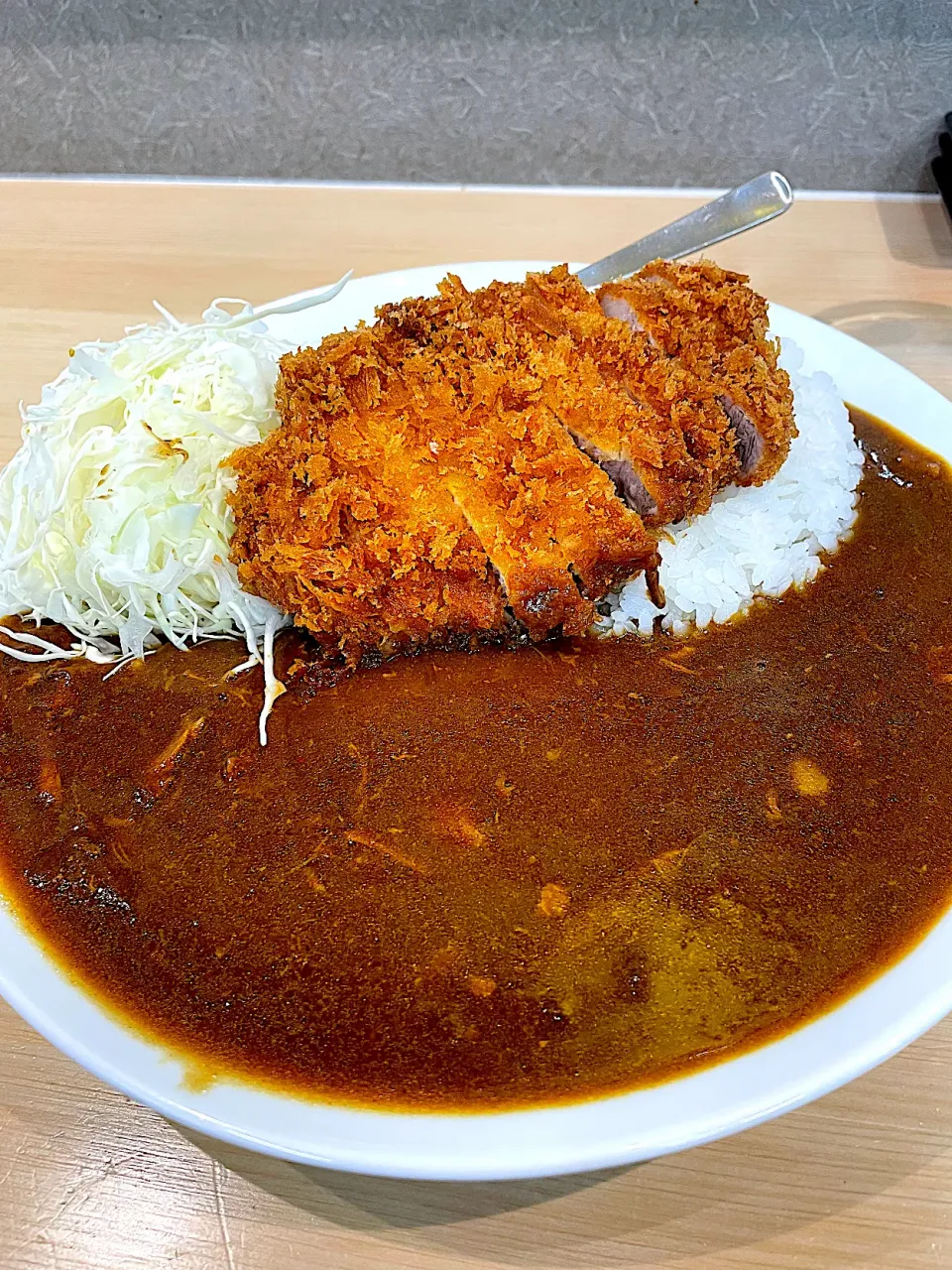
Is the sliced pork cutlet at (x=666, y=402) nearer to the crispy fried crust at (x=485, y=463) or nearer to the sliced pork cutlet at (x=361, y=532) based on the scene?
the crispy fried crust at (x=485, y=463)

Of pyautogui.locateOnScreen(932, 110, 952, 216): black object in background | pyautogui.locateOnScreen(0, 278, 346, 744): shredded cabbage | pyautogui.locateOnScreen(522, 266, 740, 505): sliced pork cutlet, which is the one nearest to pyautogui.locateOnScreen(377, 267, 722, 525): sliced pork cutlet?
pyautogui.locateOnScreen(522, 266, 740, 505): sliced pork cutlet

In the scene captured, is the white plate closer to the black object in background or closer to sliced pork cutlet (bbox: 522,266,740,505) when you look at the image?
sliced pork cutlet (bbox: 522,266,740,505)

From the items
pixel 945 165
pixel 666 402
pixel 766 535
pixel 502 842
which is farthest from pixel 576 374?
pixel 945 165

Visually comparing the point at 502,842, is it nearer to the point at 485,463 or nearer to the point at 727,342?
the point at 485,463

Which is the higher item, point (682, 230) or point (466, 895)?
point (682, 230)

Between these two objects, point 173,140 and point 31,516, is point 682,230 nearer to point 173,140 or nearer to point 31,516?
point 31,516

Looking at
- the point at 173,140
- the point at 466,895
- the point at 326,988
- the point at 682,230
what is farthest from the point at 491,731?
the point at 173,140
